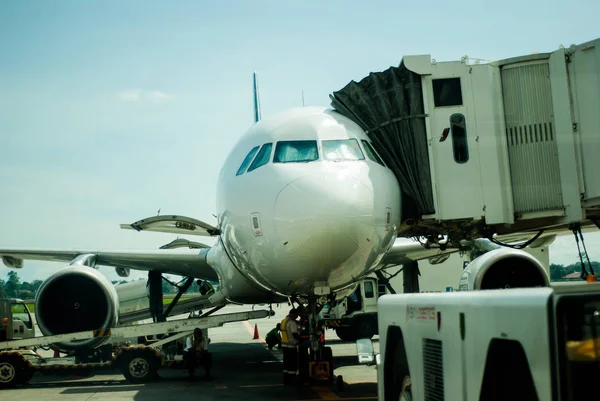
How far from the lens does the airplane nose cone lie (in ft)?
30.1

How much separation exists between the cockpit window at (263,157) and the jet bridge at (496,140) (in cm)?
184

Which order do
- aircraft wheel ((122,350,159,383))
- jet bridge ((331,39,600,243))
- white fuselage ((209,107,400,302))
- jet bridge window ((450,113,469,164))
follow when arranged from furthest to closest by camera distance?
aircraft wheel ((122,350,159,383)) < jet bridge window ((450,113,469,164)) < jet bridge ((331,39,600,243)) < white fuselage ((209,107,400,302))

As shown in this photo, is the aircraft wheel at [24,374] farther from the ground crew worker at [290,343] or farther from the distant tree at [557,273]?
the distant tree at [557,273]

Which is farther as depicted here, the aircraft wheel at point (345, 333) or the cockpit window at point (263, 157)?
the aircraft wheel at point (345, 333)

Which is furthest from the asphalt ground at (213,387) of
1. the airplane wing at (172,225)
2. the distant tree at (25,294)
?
the distant tree at (25,294)

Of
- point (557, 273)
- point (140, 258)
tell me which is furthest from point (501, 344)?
point (557, 273)

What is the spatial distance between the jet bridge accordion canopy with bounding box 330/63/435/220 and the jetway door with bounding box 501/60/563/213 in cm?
119

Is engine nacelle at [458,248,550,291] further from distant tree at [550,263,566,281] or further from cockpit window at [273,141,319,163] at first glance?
distant tree at [550,263,566,281]

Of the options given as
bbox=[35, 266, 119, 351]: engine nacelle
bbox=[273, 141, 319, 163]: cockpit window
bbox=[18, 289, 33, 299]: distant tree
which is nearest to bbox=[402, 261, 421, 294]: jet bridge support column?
bbox=[35, 266, 119, 351]: engine nacelle

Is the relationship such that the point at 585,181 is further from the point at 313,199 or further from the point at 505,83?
the point at 313,199

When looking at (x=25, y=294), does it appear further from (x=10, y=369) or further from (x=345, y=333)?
(x=10, y=369)

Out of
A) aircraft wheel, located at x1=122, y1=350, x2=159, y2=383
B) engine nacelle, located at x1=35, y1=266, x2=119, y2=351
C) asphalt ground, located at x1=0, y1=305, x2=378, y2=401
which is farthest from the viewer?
engine nacelle, located at x1=35, y1=266, x2=119, y2=351

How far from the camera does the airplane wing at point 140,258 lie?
16.9 meters

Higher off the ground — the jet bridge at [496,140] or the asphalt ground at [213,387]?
the jet bridge at [496,140]
